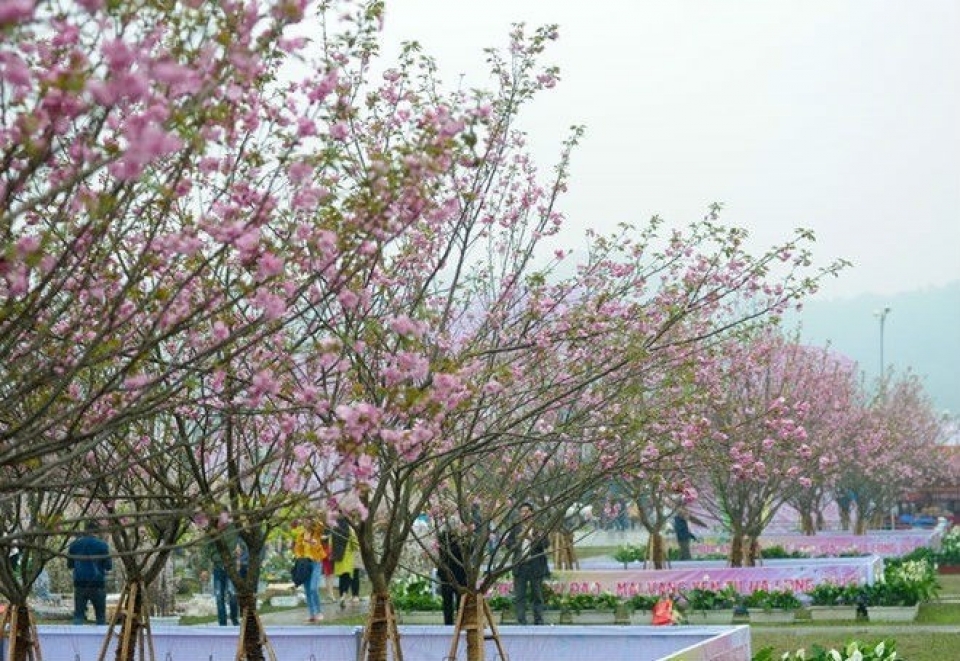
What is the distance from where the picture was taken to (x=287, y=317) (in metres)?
8.41

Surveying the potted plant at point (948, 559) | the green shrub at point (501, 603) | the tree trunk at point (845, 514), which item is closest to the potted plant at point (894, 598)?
the green shrub at point (501, 603)

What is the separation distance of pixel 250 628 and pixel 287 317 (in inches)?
167

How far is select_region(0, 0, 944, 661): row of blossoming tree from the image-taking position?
621cm

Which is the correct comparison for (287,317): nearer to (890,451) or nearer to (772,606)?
(772,606)

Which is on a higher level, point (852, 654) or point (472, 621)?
point (472, 621)

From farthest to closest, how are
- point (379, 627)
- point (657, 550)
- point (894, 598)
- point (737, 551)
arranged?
point (657, 550) → point (737, 551) → point (894, 598) → point (379, 627)

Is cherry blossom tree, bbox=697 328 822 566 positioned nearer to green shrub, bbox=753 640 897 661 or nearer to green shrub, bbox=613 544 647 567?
green shrub, bbox=753 640 897 661

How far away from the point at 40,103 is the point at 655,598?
19.2 meters

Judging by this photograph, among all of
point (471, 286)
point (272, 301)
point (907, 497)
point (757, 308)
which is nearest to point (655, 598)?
point (757, 308)

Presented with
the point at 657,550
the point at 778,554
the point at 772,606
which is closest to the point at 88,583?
the point at 772,606

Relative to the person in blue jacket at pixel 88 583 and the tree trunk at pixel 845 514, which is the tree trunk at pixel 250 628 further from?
the tree trunk at pixel 845 514

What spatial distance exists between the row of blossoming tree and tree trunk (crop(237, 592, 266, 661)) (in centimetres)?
2

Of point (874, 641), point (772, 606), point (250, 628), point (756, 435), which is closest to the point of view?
point (250, 628)

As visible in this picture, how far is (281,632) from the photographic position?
571 inches
